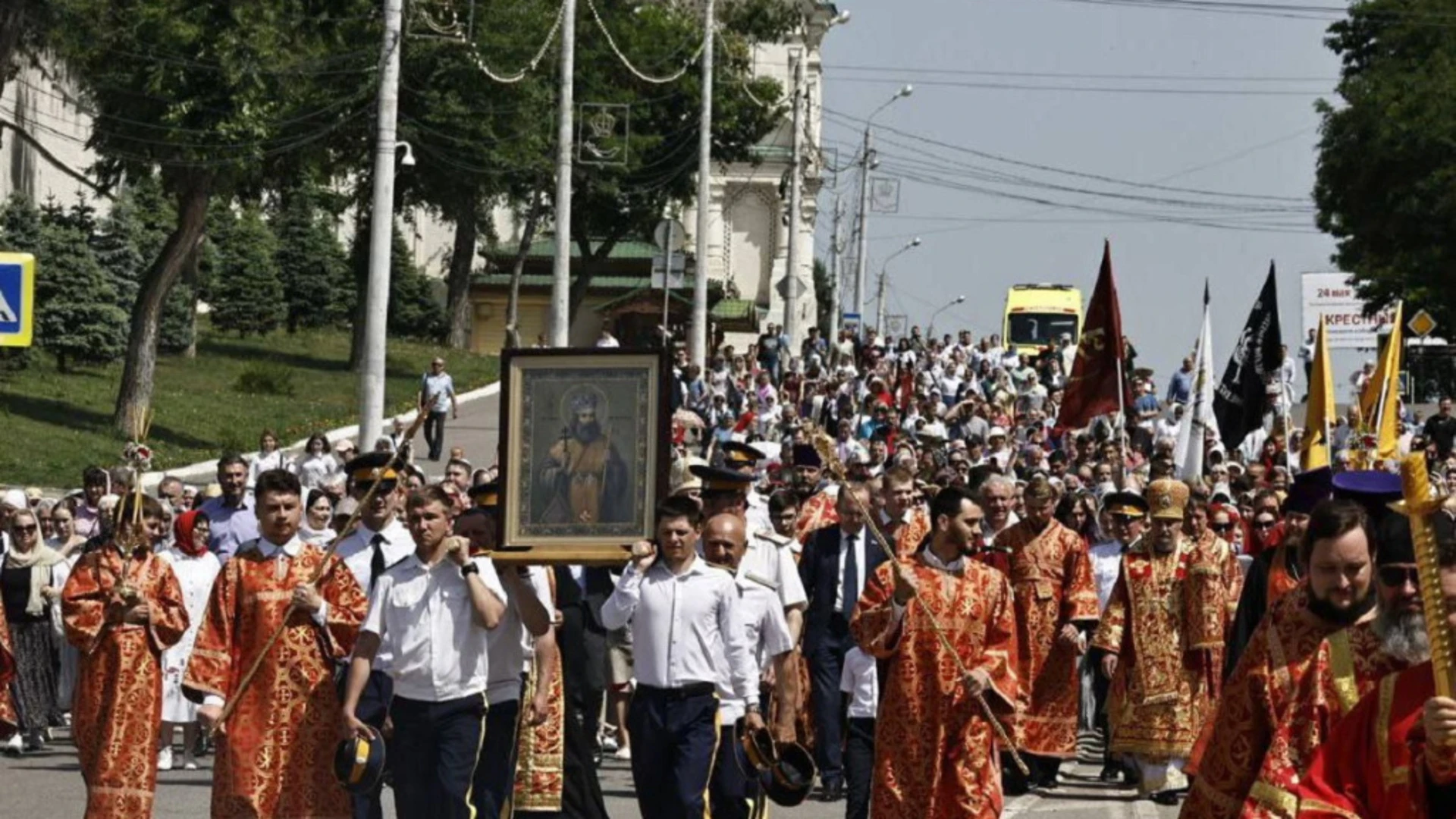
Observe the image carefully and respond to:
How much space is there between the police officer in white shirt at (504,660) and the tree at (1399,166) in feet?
172

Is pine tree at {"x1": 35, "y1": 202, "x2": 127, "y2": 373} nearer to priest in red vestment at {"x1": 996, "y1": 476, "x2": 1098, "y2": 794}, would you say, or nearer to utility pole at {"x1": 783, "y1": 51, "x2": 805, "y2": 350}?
utility pole at {"x1": 783, "y1": 51, "x2": 805, "y2": 350}

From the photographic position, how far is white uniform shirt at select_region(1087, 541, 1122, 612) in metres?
20.2

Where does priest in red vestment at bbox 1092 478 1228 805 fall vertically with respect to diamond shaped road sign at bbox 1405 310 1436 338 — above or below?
below

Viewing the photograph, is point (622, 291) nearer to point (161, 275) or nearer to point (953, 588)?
point (161, 275)

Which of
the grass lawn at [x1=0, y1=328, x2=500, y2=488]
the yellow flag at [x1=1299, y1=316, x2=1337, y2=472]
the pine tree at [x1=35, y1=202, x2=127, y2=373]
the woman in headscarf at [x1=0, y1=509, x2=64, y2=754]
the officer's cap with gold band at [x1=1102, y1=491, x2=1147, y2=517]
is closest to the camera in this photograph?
the officer's cap with gold band at [x1=1102, y1=491, x2=1147, y2=517]

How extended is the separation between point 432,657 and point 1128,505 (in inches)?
295

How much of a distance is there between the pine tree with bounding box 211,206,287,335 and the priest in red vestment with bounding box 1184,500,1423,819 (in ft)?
191

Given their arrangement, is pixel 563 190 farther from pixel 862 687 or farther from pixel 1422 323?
pixel 1422 323

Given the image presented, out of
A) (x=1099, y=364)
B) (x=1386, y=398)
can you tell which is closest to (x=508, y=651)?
(x=1386, y=398)

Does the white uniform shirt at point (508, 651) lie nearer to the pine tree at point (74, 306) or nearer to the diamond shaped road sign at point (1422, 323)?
the pine tree at point (74, 306)

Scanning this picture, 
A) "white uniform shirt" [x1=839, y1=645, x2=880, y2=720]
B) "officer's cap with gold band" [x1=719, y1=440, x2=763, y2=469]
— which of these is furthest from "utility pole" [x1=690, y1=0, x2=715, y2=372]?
"white uniform shirt" [x1=839, y1=645, x2=880, y2=720]

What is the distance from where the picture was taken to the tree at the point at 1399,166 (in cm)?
6359

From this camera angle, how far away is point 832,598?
16.3m

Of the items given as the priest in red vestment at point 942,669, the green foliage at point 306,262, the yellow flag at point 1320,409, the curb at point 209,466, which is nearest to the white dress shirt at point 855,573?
the yellow flag at point 1320,409
